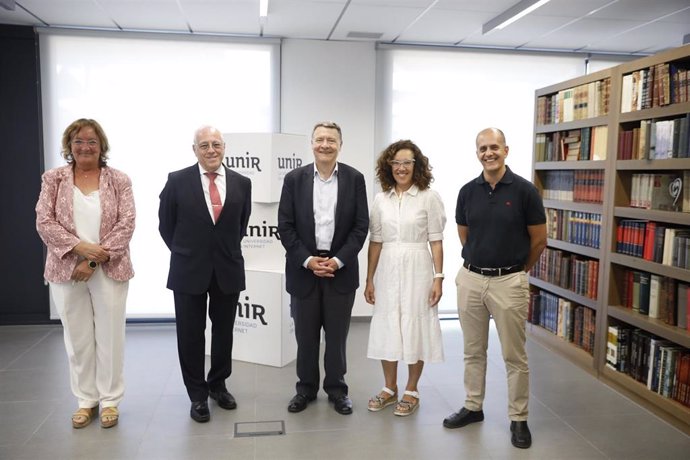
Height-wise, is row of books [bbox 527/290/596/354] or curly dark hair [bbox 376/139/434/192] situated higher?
curly dark hair [bbox 376/139/434/192]

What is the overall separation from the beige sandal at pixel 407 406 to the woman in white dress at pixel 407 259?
242 millimetres

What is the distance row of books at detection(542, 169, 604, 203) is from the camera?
420 centimetres

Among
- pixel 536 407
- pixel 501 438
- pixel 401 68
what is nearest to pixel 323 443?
pixel 501 438

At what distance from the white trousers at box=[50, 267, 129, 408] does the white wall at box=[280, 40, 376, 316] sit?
2766 mm

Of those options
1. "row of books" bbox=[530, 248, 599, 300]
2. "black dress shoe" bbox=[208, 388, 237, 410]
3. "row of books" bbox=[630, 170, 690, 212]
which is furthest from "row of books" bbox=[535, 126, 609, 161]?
"black dress shoe" bbox=[208, 388, 237, 410]

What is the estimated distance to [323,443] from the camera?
305cm

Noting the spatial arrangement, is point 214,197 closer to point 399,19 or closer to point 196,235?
point 196,235

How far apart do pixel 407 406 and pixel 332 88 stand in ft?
10.6

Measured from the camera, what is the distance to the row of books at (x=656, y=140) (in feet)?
10.8

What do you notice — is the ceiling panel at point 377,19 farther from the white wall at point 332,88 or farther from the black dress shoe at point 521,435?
the black dress shoe at point 521,435

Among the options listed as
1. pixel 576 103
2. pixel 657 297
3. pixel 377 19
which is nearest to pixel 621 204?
pixel 657 297

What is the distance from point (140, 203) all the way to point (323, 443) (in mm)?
3273

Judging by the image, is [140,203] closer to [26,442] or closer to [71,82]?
[71,82]

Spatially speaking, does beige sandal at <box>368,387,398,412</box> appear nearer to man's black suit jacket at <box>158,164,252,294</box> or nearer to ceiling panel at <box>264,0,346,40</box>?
man's black suit jacket at <box>158,164,252,294</box>
